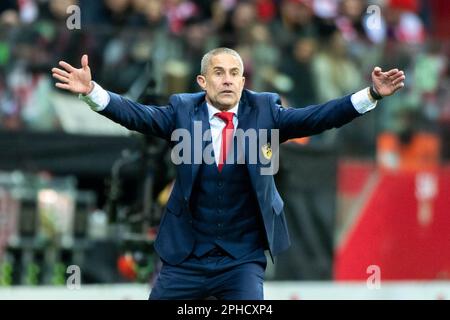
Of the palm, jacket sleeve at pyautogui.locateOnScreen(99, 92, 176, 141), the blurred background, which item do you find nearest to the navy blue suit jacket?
jacket sleeve at pyautogui.locateOnScreen(99, 92, 176, 141)

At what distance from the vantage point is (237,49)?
1873cm

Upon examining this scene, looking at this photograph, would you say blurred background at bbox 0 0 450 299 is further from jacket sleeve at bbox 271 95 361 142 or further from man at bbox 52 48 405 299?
jacket sleeve at bbox 271 95 361 142

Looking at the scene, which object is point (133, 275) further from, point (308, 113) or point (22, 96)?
point (308, 113)

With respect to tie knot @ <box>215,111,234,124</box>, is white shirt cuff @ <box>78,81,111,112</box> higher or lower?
higher

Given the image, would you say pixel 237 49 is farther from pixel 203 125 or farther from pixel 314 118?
pixel 314 118

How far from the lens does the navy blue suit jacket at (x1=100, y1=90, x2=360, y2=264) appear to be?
1034 centimetres

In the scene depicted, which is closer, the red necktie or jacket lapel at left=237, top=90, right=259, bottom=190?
jacket lapel at left=237, top=90, right=259, bottom=190

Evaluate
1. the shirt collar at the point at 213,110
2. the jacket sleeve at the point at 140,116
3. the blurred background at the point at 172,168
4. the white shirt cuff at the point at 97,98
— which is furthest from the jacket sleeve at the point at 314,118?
the blurred background at the point at 172,168

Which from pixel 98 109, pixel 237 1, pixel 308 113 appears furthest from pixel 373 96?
pixel 237 1

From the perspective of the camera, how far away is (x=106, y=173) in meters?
18.2

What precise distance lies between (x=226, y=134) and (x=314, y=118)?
633 mm

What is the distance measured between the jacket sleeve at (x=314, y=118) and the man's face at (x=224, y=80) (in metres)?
0.33

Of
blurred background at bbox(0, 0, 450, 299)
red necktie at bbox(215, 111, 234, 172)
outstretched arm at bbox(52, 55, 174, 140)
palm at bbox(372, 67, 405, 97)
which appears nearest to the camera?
outstretched arm at bbox(52, 55, 174, 140)

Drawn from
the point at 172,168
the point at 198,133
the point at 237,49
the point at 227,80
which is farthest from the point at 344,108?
the point at 237,49
